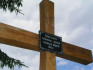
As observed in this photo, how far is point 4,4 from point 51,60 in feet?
5.67

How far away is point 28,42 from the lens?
3.52 m

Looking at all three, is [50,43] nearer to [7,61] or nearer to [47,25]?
[47,25]

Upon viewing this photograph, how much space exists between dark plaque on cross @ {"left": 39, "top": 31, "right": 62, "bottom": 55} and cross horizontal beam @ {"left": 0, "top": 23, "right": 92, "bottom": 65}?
3.3 inches

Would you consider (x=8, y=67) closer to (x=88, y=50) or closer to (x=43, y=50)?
(x=43, y=50)

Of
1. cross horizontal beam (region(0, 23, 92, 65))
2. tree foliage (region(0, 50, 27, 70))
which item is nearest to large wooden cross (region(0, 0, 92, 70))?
cross horizontal beam (region(0, 23, 92, 65))

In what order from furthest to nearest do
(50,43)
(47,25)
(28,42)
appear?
(47,25) → (50,43) → (28,42)

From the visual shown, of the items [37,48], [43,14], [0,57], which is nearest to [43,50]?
[37,48]

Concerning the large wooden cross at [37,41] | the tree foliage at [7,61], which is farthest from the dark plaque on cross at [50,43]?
the tree foliage at [7,61]

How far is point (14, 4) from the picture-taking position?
4.69 metres

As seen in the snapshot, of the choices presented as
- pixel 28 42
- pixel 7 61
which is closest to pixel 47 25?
pixel 28 42

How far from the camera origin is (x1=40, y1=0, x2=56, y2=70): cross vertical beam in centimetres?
357

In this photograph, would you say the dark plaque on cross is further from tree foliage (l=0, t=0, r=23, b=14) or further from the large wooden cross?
tree foliage (l=0, t=0, r=23, b=14)

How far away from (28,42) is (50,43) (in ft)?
1.31

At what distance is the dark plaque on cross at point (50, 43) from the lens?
3613 millimetres
